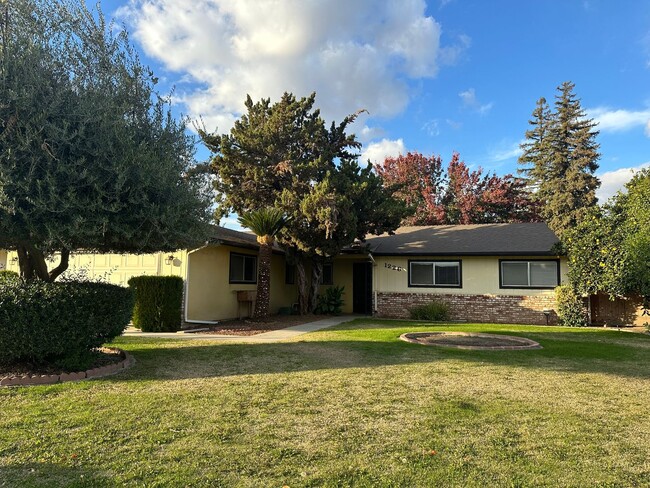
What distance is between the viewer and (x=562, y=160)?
29.5 m

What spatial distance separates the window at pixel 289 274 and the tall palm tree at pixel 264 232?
4.62 metres

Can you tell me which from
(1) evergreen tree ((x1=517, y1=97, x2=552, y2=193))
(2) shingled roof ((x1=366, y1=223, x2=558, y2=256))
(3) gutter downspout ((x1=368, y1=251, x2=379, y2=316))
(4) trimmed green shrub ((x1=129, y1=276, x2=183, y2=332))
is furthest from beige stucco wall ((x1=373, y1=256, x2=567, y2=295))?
(1) evergreen tree ((x1=517, y1=97, x2=552, y2=193))

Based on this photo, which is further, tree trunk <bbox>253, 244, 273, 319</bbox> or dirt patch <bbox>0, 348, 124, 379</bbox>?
tree trunk <bbox>253, 244, 273, 319</bbox>

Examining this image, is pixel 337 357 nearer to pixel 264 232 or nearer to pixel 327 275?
pixel 264 232

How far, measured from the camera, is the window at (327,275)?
18672 mm

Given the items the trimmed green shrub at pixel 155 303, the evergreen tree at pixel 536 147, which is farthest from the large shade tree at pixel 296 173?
the evergreen tree at pixel 536 147

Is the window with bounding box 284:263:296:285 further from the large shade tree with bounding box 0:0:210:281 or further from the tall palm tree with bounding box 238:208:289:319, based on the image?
the large shade tree with bounding box 0:0:210:281

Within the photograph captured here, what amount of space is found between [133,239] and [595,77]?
50.3ft

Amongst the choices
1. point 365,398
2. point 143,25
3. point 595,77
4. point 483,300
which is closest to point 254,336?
point 365,398

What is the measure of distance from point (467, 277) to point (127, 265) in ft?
39.3

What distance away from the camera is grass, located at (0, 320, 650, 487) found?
3053 millimetres

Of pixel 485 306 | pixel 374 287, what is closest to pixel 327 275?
pixel 374 287

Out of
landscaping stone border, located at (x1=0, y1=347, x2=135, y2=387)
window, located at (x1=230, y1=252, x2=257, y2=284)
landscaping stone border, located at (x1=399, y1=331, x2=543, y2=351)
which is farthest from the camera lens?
window, located at (x1=230, y1=252, x2=257, y2=284)

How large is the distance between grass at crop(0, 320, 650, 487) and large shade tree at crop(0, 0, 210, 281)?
2.06 meters
